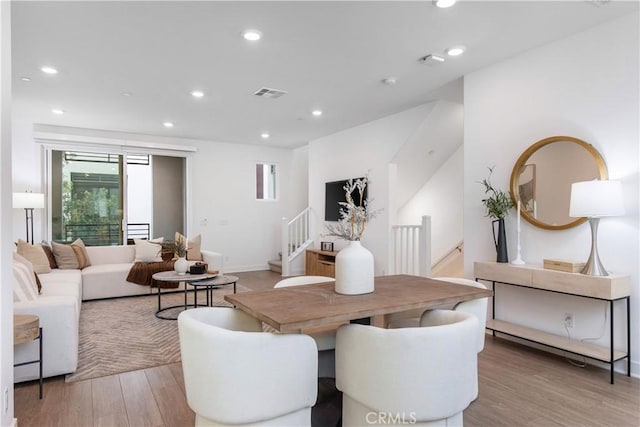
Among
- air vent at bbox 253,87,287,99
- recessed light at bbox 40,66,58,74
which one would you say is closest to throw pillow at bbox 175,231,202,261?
air vent at bbox 253,87,287,99

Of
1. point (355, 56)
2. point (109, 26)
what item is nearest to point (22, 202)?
point (109, 26)

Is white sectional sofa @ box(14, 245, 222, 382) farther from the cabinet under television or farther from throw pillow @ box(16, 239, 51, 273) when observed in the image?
the cabinet under television

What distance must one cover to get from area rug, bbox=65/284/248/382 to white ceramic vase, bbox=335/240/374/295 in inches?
70.5

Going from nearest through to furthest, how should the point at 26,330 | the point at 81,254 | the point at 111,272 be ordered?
the point at 26,330
the point at 111,272
the point at 81,254

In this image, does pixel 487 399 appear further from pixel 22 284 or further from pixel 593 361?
pixel 22 284

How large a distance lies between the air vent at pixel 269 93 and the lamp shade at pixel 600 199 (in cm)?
326

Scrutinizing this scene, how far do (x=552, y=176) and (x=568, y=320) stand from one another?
1234 millimetres

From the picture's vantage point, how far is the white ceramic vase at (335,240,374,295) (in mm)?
2146

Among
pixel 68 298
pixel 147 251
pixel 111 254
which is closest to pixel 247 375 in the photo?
pixel 68 298

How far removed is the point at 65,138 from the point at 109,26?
413cm

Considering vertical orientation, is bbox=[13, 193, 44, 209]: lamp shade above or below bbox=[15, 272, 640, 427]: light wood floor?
above

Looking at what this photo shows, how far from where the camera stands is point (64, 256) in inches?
202

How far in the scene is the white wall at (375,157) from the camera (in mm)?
5453

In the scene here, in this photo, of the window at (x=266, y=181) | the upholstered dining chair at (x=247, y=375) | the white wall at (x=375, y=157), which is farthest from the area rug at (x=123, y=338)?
the window at (x=266, y=181)
